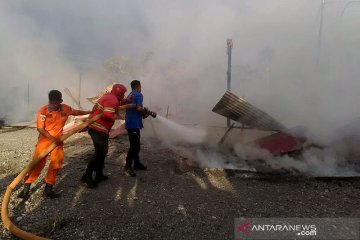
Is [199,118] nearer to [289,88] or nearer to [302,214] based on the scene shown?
[289,88]

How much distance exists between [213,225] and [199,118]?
8.41m

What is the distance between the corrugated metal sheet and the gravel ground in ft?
5.63

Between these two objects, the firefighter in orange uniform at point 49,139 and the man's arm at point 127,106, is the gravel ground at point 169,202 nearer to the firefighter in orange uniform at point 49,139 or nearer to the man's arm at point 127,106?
the firefighter in orange uniform at point 49,139

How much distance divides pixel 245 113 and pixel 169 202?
11.9ft

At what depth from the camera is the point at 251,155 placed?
22.7ft

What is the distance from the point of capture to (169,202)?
425 cm

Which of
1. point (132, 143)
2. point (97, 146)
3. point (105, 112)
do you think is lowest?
point (132, 143)

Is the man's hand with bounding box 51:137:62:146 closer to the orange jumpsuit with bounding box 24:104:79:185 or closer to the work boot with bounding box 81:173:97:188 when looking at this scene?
the orange jumpsuit with bounding box 24:104:79:185

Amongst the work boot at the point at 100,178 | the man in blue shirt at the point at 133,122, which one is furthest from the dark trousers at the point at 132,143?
the work boot at the point at 100,178

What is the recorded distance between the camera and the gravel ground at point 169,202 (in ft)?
11.4

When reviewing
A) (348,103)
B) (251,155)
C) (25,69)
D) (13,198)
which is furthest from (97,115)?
(25,69)

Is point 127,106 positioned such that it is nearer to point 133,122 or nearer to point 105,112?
point 133,122

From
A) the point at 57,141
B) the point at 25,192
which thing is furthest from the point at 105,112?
the point at 25,192

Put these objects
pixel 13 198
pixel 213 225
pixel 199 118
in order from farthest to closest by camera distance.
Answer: pixel 199 118
pixel 13 198
pixel 213 225
